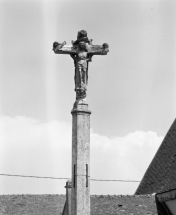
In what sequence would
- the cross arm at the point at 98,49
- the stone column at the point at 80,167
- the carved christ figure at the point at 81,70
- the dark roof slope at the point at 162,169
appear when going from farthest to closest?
the dark roof slope at the point at 162,169 → the cross arm at the point at 98,49 → the carved christ figure at the point at 81,70 → the stone column at the point at 80,167

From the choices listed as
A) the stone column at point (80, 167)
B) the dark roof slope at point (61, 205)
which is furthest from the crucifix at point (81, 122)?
the dark roof slope at point (61, 205)

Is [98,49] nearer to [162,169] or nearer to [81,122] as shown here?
[81,122]

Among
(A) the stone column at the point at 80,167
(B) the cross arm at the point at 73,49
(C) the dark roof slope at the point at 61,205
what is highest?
(C) the dark roof slope at the point at 61,205

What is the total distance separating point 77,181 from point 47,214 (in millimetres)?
20641

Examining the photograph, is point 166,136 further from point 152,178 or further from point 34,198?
point 34,198

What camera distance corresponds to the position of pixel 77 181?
896 cm

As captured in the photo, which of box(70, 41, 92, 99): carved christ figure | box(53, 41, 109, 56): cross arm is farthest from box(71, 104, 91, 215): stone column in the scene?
box(53, 41, 109, 56): cross arm

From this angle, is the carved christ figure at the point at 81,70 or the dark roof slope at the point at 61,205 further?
the dark roof slope at the point at 61,205

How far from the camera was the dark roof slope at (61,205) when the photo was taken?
26047 mm

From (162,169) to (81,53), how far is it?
59.8 ft

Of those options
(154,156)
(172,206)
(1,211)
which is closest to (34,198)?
(1,211)

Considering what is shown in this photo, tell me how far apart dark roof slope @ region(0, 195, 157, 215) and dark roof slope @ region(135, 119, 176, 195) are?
2.48ft

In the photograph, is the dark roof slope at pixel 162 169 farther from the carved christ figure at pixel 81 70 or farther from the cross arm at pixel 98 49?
the carved christ figure at pixel 81 70

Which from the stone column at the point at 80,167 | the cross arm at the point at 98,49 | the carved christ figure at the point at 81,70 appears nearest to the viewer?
the stone column at the point at 80,167
